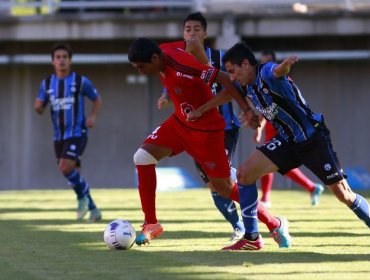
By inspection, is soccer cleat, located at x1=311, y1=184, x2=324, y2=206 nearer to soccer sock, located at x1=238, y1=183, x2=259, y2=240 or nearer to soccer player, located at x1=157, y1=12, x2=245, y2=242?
soccer player, located at x1=157, y1=12, x2=245, y2=242

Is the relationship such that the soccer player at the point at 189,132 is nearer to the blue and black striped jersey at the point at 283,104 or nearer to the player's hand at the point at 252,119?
the player's hand at the point at 252,119

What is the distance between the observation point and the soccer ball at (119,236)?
29.3 feet

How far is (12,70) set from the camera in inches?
989

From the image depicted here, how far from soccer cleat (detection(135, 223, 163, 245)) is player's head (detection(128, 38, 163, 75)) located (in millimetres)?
1403

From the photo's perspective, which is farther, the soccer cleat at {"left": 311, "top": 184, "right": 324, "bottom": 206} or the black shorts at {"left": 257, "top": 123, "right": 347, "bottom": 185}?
the soccer cleat at {"left": 311, "top": 184, "right": 324, "bottom": 206}

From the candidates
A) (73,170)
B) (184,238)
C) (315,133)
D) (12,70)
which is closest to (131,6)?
(12,70)

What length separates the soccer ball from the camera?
892cm

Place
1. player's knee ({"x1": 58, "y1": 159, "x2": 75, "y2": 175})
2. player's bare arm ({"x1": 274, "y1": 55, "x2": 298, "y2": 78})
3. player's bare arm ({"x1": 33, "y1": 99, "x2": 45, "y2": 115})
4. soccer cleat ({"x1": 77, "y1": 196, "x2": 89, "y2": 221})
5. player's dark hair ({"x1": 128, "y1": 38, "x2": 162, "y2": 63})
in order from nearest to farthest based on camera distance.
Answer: player's bare arm ({"x1": 274, "y1": 55, "x2": 298, "y2": 78})
player's dark hair ({"x1": 128, "y1": 38, "x2": 162, "y2": 63})
soccer cleat ({"x1": 77, "y1": 196, "x2": 89, "y2": 221})
player's knee ({"x1": 58, "y1": 159, "x2": 75, "y2": 175})
player's bare arm ({"x1": 33, "y1": 99, "x2": 45, "y2": 115})

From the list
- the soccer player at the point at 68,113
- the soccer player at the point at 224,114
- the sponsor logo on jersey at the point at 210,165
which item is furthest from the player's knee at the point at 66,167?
the sponsor logo on jersey at the point at 210,165

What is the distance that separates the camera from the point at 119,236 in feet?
29.3

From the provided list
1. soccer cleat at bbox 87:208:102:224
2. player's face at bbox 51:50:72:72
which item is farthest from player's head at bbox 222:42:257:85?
player's face at bbox 51:50:72:72

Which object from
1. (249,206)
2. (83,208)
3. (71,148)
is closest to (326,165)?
(249,206)

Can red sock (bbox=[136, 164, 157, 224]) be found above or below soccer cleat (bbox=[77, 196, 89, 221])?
above

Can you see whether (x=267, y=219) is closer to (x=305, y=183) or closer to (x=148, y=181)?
(x=148, y=181)
